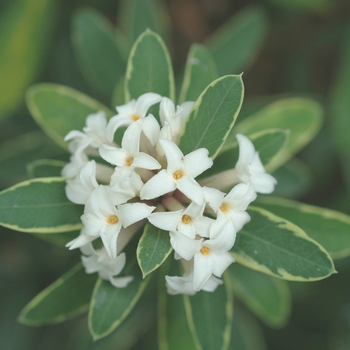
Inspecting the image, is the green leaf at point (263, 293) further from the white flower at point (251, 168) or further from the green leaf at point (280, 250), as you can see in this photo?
the white flower at point (251, 168)

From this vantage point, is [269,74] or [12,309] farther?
[269,74]

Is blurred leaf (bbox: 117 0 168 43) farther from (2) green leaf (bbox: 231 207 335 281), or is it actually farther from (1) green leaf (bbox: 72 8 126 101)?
(2) green leaf (bbox: 231 207 335 281)

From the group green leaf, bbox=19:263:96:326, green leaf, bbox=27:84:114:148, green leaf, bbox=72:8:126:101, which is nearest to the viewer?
green leaf, bbox=19:263:96:326

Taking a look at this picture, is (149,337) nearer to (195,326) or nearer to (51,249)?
(51,249)

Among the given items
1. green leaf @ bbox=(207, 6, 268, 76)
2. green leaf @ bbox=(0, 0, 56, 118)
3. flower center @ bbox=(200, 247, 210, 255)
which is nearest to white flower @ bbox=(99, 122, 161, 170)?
flower center @ bbox=(200, 247, 210, 255)

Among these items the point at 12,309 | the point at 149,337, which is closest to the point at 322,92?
the point at 149,337

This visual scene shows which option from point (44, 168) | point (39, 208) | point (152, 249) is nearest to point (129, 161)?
point (152, 249)
